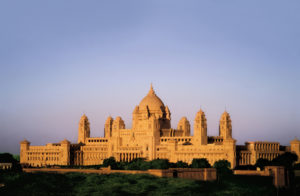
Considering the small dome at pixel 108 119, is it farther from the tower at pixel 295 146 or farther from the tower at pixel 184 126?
the tower at pixel 295 146

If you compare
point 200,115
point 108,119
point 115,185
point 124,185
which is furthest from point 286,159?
point 108,119

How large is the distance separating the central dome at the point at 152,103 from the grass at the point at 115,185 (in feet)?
245

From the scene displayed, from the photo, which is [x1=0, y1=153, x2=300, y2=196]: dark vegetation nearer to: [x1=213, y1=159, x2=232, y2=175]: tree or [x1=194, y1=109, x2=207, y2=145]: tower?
[x1=213, y1=159, x2=232, y2=175]: tree

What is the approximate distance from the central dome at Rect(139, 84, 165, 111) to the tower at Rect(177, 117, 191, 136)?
24.6ft

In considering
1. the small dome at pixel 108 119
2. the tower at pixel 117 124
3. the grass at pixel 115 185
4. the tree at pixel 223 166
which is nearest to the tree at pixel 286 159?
the tree at pixel 223 166

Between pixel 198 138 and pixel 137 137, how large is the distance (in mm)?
22813

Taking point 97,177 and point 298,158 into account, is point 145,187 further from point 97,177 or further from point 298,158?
point 298,158

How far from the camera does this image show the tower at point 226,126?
6865 inches

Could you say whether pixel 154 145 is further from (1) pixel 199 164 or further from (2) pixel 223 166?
(1) pixel 199 164

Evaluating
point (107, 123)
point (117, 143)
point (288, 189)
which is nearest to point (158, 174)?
point (288, 189)

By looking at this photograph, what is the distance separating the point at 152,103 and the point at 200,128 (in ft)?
81.2

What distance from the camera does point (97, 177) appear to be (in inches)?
4466

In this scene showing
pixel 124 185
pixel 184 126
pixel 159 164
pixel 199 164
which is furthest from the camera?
pixel 184 126

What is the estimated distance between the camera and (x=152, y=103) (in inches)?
7534
